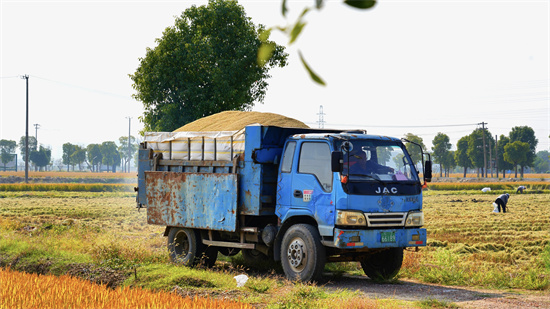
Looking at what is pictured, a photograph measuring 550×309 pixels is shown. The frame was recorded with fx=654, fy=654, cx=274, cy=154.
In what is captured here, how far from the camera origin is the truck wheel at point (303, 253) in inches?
443

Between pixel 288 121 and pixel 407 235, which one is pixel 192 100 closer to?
pixel 288 121

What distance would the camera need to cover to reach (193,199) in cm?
1362

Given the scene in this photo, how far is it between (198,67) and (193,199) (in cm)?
1233

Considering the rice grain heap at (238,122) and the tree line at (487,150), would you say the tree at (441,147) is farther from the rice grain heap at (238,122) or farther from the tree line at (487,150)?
the rice grain heap at (238,122)

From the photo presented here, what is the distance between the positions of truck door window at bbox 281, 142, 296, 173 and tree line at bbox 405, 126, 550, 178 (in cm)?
11072

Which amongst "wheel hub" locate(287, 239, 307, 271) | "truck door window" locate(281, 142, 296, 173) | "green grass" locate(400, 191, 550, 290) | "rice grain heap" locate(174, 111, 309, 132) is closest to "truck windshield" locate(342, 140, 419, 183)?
"truck door window" locate(281, 142, 296, 173)

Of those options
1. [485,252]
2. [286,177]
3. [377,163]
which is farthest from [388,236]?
[485,252]

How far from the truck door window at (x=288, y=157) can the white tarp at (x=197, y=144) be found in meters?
1.03

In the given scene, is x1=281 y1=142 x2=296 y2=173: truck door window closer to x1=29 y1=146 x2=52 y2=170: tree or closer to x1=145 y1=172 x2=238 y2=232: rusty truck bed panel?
x1=145 y1=172 x2=238 y2=232: rusty truck bed panel

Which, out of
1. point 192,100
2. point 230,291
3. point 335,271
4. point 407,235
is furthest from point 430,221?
point 230,291

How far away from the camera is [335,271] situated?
1376cm

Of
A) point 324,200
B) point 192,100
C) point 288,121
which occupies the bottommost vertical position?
point 324,200

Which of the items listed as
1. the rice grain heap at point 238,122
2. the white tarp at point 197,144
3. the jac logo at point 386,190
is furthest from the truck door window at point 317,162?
the rice grain heap at point 238,122

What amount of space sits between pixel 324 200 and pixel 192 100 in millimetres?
14732
